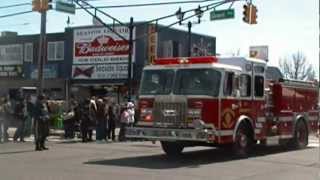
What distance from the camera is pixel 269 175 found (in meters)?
15.6

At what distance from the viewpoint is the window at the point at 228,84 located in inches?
734

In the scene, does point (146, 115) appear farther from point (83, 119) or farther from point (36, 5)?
point (36, 5)

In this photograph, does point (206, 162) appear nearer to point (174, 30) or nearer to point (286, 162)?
point (286, 162)

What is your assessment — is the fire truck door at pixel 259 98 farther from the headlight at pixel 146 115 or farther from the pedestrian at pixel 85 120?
the pedestrian at pixel 85 120

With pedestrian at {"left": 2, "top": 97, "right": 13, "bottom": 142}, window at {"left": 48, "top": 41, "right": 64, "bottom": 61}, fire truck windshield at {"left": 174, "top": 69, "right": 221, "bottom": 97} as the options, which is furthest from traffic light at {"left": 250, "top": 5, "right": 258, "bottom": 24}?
window at {"left": 48, "top": 41, "right": 64, "bottom": 61}

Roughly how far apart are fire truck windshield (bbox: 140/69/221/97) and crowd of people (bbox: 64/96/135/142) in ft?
20.2

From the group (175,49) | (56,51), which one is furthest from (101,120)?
(56,51)

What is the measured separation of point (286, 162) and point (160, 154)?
3.82m

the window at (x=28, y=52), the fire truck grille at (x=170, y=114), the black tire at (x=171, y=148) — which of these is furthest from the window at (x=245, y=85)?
the window at (x=28, y=52)

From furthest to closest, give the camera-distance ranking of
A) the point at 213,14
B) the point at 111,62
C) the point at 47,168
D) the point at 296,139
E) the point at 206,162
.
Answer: the point at 111,62 → the point at 213,14 → the point at 296,139 → the point at 206,162 → the point at 47,168

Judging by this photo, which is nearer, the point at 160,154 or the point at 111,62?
the point at 160,154

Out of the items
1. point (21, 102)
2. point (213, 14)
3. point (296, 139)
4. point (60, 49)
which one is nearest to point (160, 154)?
point (296, 139)

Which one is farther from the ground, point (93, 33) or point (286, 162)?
point (93, 33)

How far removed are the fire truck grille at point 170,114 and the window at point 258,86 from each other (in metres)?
2.81
